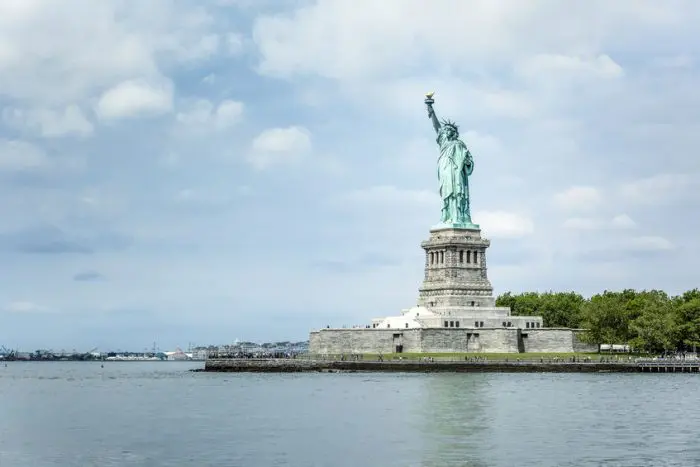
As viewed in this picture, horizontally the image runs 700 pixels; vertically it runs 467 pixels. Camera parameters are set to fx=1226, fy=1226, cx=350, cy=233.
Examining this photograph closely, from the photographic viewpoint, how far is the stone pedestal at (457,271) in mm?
136125

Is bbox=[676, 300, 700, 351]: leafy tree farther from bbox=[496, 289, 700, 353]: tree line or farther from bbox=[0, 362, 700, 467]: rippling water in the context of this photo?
bbox=[0, 362, 700, 467]: rippling water

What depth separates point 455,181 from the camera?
460 ft

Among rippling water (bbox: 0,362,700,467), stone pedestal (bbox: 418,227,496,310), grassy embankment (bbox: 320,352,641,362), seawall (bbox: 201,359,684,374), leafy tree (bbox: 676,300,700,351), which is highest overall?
stone pedestal (bbox: 418,227,496,310)

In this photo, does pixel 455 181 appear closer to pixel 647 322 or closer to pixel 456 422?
pixel 647 322

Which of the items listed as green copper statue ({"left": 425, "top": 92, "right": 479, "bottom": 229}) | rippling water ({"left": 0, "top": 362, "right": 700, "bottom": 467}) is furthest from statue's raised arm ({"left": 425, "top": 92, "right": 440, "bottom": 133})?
rippling water ({"left": 0, "top": 362, "right": 700, "bottom": 467})

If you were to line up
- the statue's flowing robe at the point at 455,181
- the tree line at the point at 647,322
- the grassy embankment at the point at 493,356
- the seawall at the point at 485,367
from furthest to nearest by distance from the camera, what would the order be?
the statue's flowing robe at the point at 455,181 → the tree line at the point at 647,322 → the grassy embankment at the point at 493,356 → the seawall at the point at 485,367

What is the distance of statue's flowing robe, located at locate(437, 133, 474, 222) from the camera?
14012 cm

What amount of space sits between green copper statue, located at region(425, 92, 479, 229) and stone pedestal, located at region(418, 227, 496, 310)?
1.76 meters

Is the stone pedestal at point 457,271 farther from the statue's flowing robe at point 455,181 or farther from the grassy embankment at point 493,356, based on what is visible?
the grassy embankment at point 493,356

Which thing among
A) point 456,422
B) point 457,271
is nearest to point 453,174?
point 457,271

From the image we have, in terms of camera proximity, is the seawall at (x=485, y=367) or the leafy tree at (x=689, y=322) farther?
the leafy tree at (x=689, y=322)

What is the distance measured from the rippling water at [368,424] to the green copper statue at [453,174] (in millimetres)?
34855

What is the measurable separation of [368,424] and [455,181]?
74009 millimetres

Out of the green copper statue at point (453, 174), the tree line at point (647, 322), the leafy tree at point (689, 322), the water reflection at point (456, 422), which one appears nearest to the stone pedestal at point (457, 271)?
the green copper statue at point (453, 174)
